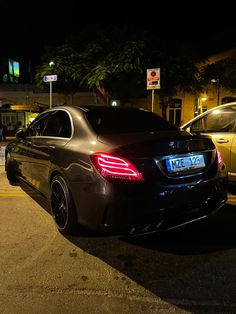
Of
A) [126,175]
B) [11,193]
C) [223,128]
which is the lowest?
[11,193]

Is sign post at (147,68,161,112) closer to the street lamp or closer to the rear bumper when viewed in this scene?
the rear bumper

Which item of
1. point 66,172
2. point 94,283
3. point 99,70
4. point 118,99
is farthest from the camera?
point 118,99

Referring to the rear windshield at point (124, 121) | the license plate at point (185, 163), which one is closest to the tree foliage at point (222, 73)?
the rear windshield at point (124, 121)

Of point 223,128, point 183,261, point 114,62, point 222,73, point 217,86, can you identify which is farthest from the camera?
point 217,86

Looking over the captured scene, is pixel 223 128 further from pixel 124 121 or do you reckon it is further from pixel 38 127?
pixel 38 127

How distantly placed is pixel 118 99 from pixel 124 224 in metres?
20.1

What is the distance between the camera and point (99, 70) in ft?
54.1

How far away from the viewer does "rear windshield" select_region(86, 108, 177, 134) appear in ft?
13.9

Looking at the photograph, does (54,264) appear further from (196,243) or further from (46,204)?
(46,204)

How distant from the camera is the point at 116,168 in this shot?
3.40 metres

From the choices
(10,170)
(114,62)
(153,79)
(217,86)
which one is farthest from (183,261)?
(217,86)

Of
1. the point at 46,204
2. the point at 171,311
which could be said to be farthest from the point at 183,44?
the point at 171,311

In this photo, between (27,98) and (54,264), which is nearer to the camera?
(54,264)

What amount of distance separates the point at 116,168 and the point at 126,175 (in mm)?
126
